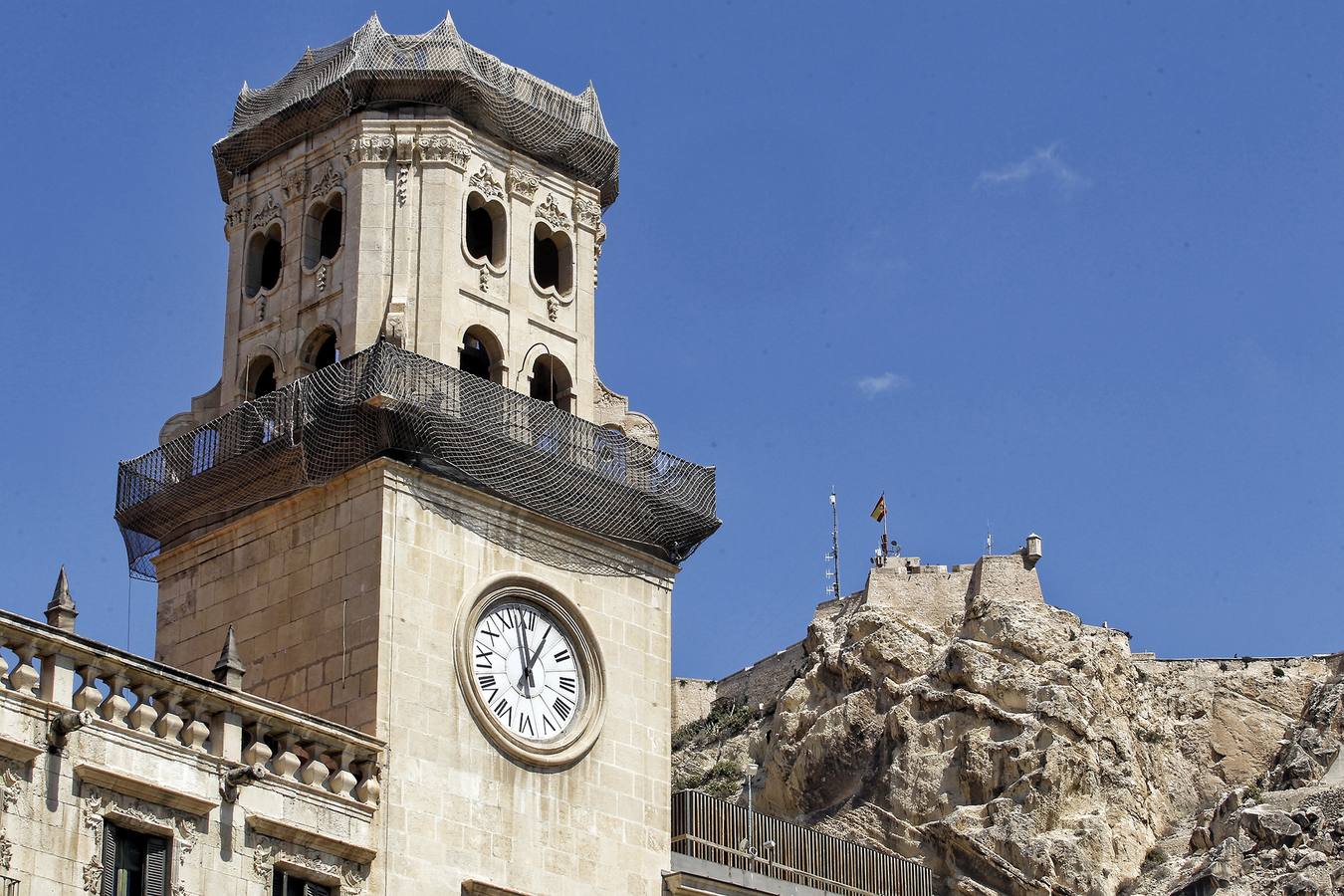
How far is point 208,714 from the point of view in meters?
25.6

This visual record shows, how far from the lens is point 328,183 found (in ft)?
104

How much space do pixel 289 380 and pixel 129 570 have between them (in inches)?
129

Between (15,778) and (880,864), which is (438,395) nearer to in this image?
(15,778)

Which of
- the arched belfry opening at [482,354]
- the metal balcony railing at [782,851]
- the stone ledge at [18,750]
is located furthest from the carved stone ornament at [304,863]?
the arched belfry opening at [482,354]

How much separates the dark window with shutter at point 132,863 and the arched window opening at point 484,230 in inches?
397

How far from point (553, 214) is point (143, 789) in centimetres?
1163

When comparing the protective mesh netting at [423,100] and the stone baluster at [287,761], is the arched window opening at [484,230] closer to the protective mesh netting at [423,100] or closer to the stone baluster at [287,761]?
the protective mesh netting at [423,100]

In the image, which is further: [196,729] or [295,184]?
[295,184]

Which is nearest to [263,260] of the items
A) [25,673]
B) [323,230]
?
[323,230]

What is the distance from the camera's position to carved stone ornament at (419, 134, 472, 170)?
31.3m

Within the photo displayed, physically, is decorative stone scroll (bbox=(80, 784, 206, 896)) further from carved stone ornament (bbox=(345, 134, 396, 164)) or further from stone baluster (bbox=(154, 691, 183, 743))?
carved stone ornament (bbox=(345, 134, 396, 164))

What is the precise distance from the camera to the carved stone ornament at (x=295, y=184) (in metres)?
32.2

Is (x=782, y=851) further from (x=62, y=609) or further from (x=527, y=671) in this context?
(x=62, y=609)

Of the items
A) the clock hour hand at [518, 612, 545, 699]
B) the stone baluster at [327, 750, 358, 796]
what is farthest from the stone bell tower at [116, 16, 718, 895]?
the stone baluster at [327, 750, 358, 796]
